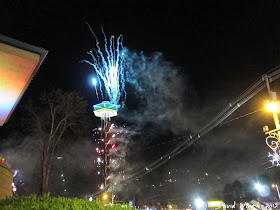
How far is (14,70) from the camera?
591 cm

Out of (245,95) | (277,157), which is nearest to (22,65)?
(245,95)

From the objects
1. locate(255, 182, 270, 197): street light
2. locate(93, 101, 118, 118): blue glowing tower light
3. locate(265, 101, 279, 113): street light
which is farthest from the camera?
locate(255, 182, 270, 197): street light

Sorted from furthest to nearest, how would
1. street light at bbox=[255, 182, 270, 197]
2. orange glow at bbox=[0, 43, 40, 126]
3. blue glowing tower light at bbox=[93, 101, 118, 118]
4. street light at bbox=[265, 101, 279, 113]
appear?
street light at bbox=[255, 182, 270, 197]
blue glowing tower light at bbox=[93, 101, 118, 118]
street light at bbox=[265, 101, 279, 113]
orange glow at bbox=[0, 43, 40, 126]

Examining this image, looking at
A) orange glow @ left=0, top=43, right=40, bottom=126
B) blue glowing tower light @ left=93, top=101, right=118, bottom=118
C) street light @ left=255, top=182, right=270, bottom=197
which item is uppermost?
blue glowing tower light @ left=93, top=101, right=118, bottom=118

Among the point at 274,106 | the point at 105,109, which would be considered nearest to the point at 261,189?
the point at 105,109

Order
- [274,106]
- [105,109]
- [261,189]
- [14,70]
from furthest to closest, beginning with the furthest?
[261,189] < [105,109] < [274,106] < [14,70]

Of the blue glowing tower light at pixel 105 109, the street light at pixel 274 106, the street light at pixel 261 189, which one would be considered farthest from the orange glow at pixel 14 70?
the street light at pixel 261 189

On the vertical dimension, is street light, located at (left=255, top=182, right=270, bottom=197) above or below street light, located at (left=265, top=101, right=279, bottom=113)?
below

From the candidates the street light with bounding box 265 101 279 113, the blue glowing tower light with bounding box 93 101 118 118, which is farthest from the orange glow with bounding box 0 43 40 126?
the blue glowing tower light with bounding box 93 101 118 118

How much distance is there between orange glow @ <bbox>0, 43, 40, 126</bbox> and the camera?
5262mm

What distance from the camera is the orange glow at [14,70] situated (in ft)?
17.3

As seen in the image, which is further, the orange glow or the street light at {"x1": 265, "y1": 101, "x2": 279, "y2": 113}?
the street light at {"x1": 265, "y1": 101, "x2": 279, "y2": 113}

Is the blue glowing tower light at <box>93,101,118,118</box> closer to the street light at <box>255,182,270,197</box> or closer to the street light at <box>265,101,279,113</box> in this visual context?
the street light at <box>265,101,279,113</box>

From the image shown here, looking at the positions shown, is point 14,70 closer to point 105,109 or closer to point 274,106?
point 274,106
